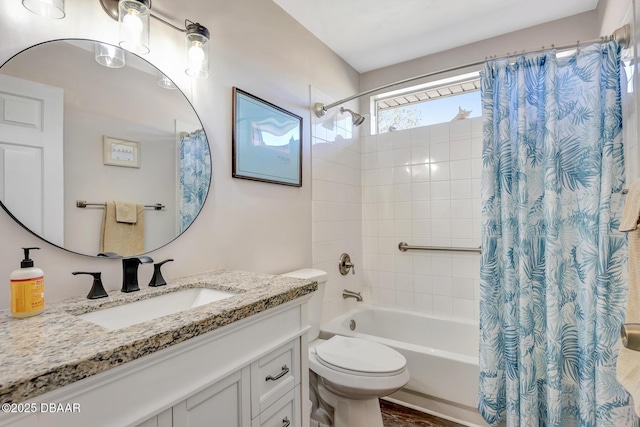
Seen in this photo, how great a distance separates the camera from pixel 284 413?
3.53ft

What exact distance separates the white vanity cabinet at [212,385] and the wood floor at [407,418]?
0.94 meters

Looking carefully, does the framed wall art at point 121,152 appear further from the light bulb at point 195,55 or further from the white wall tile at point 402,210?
the white wall tile at point 402,210

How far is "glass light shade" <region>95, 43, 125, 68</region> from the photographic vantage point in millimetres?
1075

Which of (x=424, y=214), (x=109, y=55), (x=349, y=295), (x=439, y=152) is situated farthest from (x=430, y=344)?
(x=109, y=55)

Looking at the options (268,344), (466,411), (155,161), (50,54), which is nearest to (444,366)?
(466,411)

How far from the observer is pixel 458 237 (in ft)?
7.81

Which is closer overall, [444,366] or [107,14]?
[107,14]

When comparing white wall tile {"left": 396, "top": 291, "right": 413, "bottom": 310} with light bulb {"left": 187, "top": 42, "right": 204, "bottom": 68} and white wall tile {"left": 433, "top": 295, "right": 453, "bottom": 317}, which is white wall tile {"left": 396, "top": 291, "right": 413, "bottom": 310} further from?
light bulb {"left": 187, "top": 42, "right": 204, "bottom": 68}

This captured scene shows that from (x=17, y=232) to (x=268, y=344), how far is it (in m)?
0.81

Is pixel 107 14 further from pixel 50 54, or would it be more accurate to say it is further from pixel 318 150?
pixel 318 150

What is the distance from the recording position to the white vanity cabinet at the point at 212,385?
1.98 feet

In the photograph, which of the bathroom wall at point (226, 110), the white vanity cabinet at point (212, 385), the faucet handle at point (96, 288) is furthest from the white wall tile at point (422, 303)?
the faucet handle at point (96, 288)

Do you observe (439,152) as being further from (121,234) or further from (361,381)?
(121,234)

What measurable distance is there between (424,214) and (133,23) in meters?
2.18
